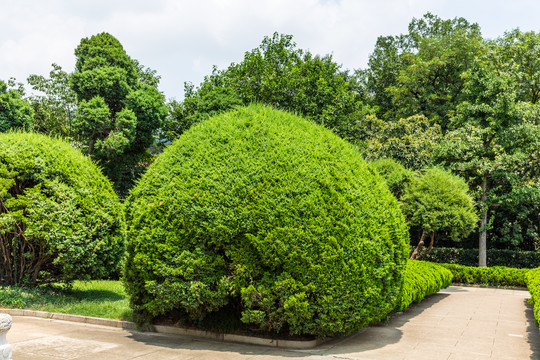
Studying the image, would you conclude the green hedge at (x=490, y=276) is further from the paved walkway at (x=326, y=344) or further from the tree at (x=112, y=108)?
the tree at (x=112, y=108)

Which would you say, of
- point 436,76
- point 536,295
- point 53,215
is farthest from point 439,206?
point 436,76

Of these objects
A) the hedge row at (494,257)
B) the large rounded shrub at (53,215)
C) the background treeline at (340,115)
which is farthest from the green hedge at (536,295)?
the hedge row at (494,257)

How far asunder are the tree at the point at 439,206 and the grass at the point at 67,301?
11.3 metres

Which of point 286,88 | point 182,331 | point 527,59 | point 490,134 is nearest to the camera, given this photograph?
point 182,331

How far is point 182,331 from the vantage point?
7.68 meters

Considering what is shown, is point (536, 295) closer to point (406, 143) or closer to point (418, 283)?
point (418, 283)

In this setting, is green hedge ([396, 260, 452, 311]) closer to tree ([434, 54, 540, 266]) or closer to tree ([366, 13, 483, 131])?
tree ([434, 54, 540, 266])

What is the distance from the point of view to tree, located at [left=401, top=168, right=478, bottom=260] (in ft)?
53.1

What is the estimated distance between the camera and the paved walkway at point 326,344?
6.27 meters

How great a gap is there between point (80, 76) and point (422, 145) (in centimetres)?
1951

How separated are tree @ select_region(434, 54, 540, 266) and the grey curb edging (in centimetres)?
1614

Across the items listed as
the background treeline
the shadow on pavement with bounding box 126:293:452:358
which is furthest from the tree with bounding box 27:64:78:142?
the shadow on pavement with bounding box 126:293:452:358

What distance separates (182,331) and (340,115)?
1893 cm

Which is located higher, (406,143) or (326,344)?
(406,143)
